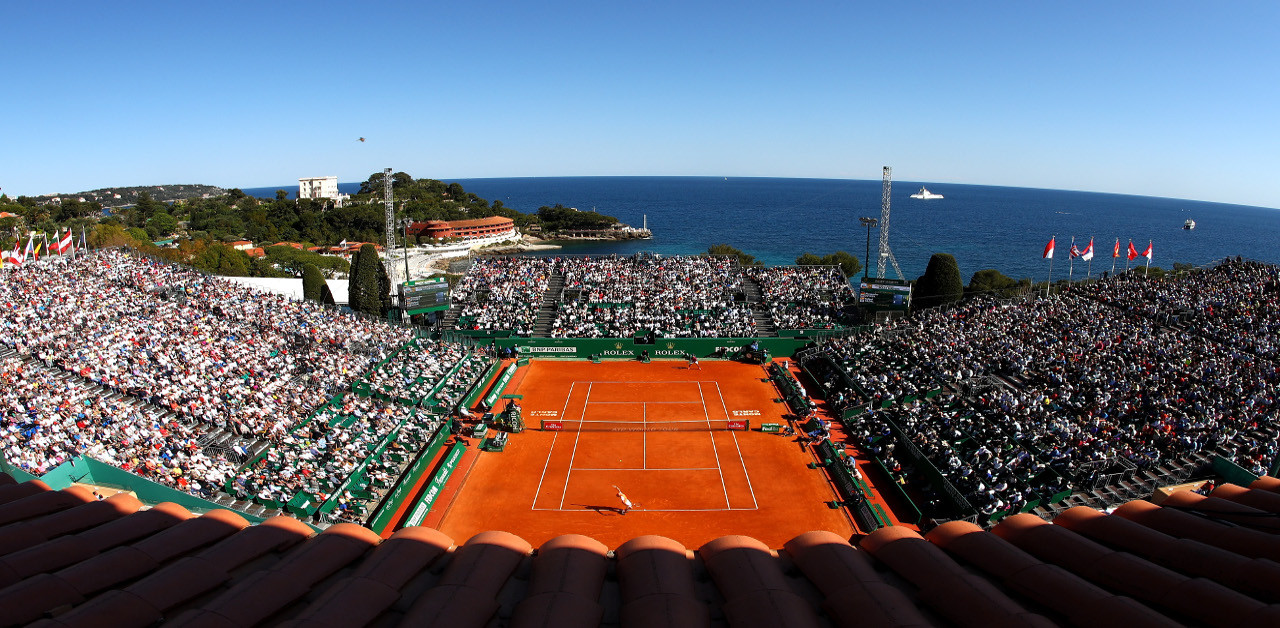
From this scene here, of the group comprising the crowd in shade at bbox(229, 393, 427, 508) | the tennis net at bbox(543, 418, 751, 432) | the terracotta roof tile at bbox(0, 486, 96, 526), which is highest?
the terracotta roof tile at bbox(0, 486, 96, 526)

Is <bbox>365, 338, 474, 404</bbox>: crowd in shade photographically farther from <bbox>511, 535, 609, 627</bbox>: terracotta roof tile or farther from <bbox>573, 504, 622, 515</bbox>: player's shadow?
<bbox>511, 535, 609, 627</bbox>: terracotta roof tile

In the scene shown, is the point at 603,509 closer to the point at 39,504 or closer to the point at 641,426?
the point at 641,426

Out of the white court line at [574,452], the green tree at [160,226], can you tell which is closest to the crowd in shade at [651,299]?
the white court line at [574,452]

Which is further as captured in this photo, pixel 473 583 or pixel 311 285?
pixel 311 285

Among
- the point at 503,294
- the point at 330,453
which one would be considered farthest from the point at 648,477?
the point at 503,294

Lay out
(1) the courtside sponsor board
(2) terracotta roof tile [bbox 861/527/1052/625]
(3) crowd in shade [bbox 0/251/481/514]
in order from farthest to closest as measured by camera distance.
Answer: (1) the courtside sponsor board < (3) crowd in shade [bbox 0/251/481/514] < (2) terracotta roof tile [bbox 861/527/1052/625]

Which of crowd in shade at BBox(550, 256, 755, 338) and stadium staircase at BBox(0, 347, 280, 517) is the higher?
crowd in shade at BBox(550, 256, 755, 338)

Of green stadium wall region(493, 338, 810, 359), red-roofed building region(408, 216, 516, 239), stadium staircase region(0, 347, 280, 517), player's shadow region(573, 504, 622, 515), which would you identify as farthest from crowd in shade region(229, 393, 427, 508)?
red-roofed building region(408, 216, 516, 239)
